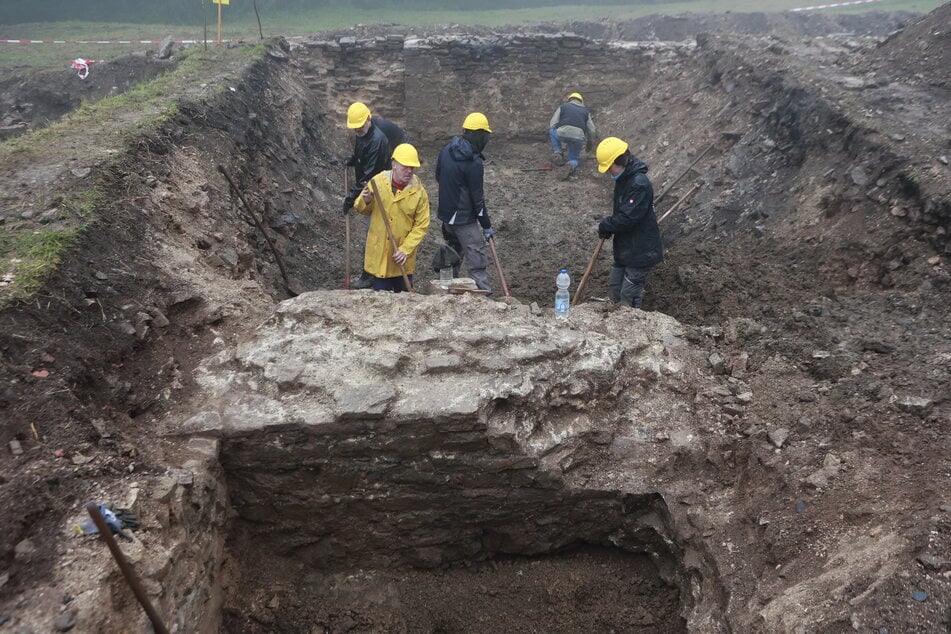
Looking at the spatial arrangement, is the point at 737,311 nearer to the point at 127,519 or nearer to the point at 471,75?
the point at 127,519

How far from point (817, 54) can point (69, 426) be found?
1136cm

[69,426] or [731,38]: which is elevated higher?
[731,38]

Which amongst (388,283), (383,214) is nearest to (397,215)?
(383,214)

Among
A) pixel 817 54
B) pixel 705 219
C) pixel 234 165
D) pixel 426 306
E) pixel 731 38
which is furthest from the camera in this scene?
pixel 731 38


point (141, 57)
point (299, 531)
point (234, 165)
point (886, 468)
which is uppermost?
point (141, 57)

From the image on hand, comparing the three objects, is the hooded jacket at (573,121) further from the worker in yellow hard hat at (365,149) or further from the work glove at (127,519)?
the work glove at (127,519)

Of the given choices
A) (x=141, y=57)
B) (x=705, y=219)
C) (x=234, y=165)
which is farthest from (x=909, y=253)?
(x=141, y=57)

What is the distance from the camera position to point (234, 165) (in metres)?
6.87

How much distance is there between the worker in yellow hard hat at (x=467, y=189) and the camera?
5809 millimetres

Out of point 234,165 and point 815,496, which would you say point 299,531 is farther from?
point 234,165

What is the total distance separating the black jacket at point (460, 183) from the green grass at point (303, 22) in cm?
923

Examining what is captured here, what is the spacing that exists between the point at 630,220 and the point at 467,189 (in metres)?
1.63

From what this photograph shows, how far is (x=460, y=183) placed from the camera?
19.2 ft

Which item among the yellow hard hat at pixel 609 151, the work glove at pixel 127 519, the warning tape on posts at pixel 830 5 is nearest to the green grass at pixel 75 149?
the work glove at pixel 127 519
